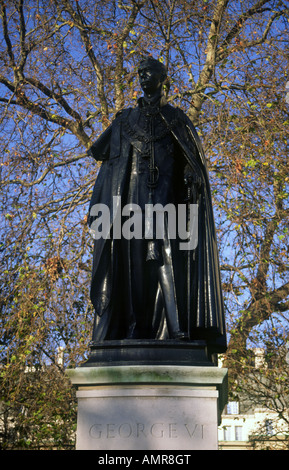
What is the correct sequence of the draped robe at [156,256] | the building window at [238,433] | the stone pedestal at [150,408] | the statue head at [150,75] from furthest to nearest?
the building window at [238,433] → the statue head at [150,75] → the draped robe at [156,256] → the stone pedestal at [150,408]

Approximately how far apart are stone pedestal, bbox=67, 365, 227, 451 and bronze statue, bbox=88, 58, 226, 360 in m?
0.41

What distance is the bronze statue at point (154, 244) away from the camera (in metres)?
5.25

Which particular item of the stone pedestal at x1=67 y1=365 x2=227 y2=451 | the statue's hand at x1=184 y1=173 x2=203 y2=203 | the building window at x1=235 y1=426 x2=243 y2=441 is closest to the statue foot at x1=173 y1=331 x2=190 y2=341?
the stone pedestal at x1=67 y1=365 x2=227 y2=451

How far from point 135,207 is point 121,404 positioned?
156 cm

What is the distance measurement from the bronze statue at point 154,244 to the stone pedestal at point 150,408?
0.41 meters

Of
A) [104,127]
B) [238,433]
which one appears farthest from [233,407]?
[104,127]

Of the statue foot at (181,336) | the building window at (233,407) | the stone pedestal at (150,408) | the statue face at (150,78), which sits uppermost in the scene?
the building window at (233,407)

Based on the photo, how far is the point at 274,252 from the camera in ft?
44.6

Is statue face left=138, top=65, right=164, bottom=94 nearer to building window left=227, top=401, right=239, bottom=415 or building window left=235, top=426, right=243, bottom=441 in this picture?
building window left=227, top=401, right=239, bottom=415

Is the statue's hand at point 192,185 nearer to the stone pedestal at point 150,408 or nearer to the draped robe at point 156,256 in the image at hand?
the draped robe at point 156,256

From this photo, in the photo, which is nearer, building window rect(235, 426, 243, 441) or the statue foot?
the statue foot

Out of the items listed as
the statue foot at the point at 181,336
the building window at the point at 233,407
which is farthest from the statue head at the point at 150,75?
the building window at the point at 233,407

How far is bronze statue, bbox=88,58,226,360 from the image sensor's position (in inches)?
207
